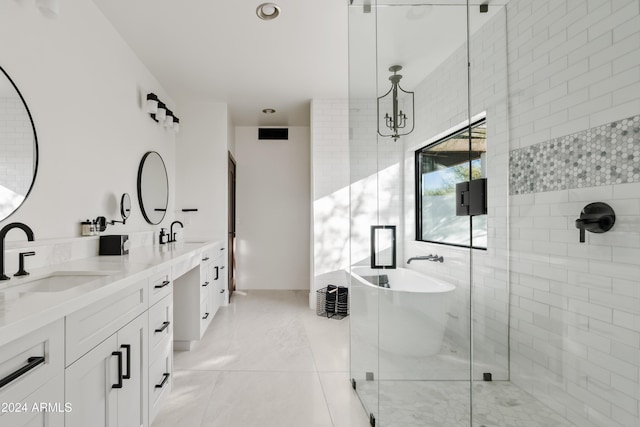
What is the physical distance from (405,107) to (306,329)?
2509mm

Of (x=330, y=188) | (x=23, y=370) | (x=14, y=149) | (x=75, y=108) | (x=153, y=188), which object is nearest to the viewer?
(x=23, y=370)

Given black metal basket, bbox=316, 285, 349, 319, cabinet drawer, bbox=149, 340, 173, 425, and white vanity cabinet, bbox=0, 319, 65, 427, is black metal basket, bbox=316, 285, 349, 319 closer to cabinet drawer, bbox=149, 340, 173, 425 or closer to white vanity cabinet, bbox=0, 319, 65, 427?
cabinet drawer, bbox=149, 340, 173, 425

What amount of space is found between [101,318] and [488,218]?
134cm

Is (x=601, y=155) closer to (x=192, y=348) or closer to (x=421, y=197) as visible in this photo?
(x=421, y=197)

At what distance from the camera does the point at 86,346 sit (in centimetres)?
108

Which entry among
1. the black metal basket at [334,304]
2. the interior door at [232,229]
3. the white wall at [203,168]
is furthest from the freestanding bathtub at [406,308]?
the interior door at [232,229]

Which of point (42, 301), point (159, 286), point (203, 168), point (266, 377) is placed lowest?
point (266, 377)

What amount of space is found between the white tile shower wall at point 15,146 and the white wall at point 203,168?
2433 millimetres

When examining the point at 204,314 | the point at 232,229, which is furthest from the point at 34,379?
the point at 232,229

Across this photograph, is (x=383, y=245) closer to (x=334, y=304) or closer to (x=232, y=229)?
(x=334, y=304)

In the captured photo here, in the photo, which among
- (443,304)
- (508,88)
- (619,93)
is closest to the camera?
(619,93)

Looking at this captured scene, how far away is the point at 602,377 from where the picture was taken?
684mm

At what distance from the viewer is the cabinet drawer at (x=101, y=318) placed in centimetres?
101

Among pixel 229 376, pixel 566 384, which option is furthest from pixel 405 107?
pixel 229 376
